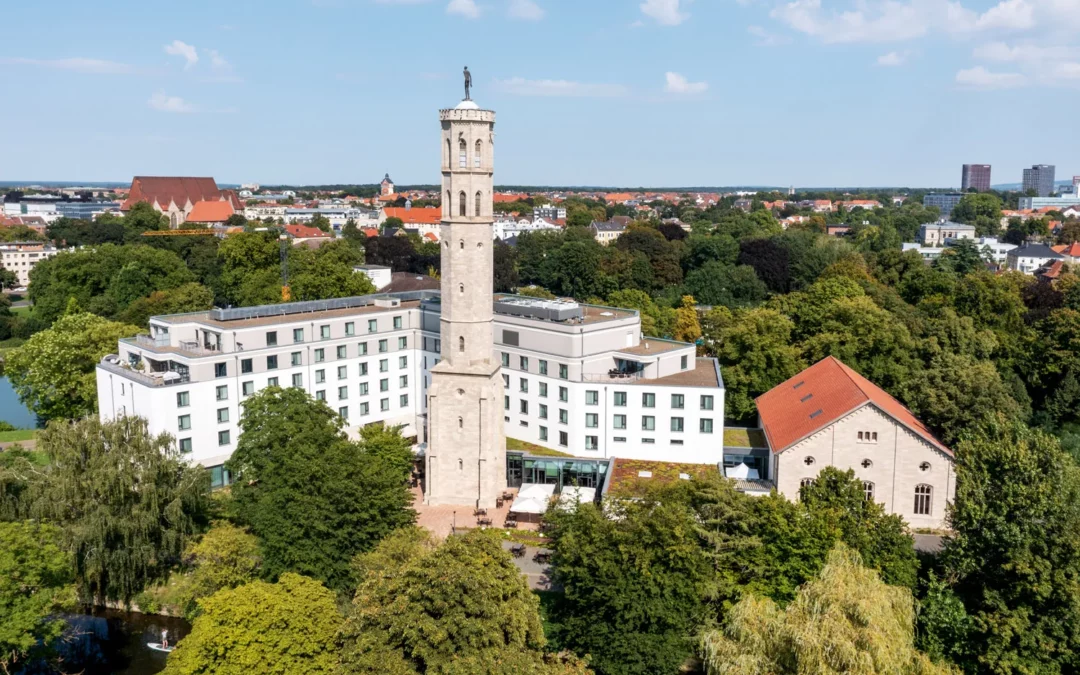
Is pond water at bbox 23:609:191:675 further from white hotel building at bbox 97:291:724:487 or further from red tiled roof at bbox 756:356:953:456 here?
red tiled roof at bbox 756:356:953:456

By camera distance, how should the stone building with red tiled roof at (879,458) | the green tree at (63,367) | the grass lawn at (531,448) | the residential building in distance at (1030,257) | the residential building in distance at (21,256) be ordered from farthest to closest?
the residential building in distance at (21,256) < the residential building in distance at (1030,257) < the green tree at (63,367) < the grass lawn at (531,448) < the stone building with red tiled roof at (879,458)

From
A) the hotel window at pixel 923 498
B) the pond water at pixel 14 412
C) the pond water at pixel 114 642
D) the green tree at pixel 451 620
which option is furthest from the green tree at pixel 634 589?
the pond water at pixel 14 412

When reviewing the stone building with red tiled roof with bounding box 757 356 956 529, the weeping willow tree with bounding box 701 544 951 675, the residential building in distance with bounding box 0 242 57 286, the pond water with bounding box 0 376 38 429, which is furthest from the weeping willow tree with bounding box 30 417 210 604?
the residential building in distance with bounding box 0 242 57 286

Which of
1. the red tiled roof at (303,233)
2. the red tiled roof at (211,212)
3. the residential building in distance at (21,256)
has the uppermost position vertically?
the red tiled roof at (211,212)

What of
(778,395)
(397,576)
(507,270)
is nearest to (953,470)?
(778,395)

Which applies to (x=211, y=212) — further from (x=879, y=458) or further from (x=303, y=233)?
(x=879, y=458)

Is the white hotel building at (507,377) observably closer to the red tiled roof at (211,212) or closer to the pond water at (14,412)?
the pond water at (14,412)
